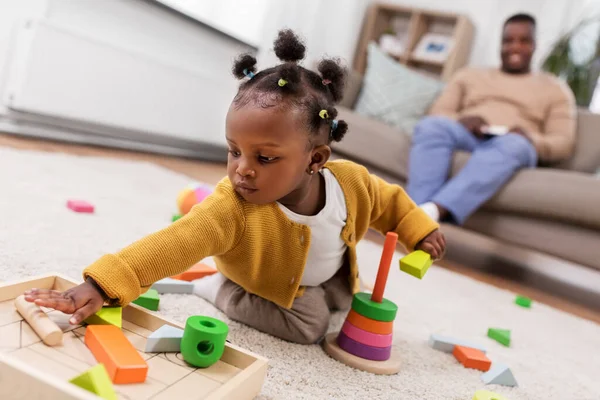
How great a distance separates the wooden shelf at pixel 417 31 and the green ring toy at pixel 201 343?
302 centimetres

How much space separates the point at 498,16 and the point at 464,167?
206cm

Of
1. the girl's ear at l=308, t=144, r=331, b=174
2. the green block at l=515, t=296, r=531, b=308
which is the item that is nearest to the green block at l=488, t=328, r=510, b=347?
the green block at l=515, t=296, r=531, b=308

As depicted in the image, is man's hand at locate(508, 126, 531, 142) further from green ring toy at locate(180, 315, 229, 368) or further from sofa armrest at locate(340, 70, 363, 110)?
green ring toy at locate(180, 315, 229, 368)

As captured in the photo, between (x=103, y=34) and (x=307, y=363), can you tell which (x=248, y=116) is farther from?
(x=103, y=34)

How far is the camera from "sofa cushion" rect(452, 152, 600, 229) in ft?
5.56

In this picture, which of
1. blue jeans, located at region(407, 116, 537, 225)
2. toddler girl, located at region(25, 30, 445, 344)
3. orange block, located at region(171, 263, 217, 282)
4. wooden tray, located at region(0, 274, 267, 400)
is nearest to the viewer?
wooden tray, located at region(0, 274, 267, 400)

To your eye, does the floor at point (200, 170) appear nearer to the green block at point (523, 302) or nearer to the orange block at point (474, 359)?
the green block at point (523, 302)

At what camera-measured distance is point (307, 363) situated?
2.71 feet

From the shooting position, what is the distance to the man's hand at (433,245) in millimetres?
1023

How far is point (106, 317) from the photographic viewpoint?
26.6 inches

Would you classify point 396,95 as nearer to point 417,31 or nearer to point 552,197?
point 552,197

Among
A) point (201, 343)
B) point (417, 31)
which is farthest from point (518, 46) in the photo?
point (201, 343)

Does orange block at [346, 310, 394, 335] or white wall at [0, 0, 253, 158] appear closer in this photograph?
orange block at [346, 310, 394, 335]

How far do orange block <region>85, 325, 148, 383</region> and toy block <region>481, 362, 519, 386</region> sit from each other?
2.00 ft
